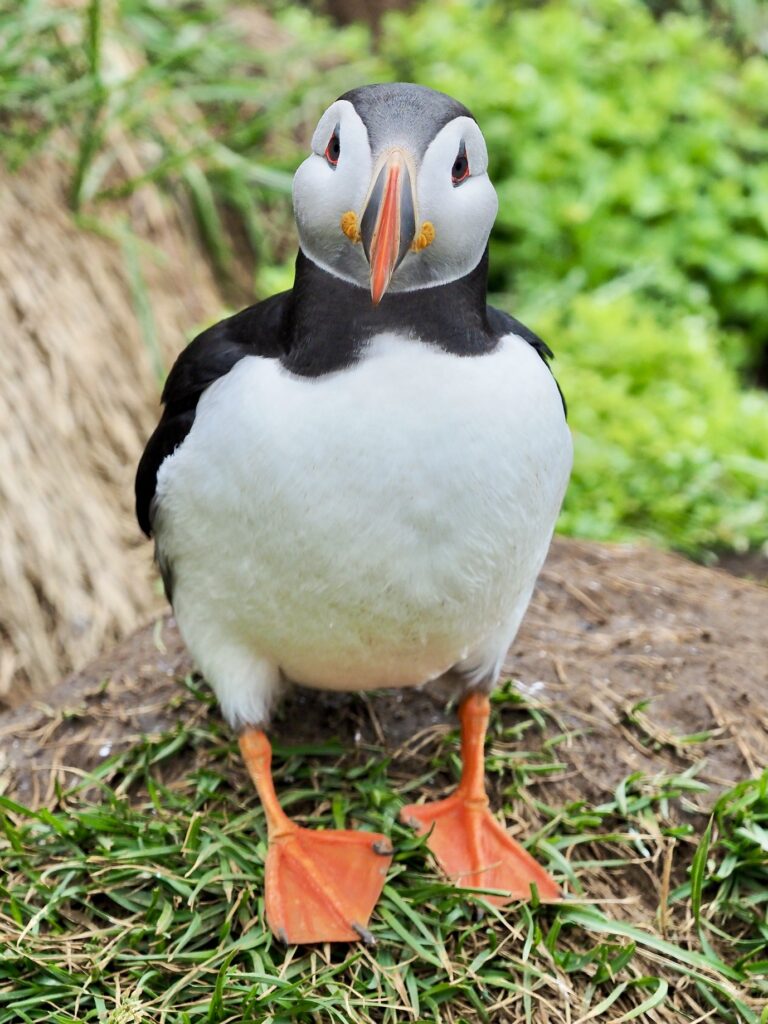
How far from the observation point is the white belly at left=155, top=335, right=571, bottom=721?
2402mm

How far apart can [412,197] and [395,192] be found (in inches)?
1.8

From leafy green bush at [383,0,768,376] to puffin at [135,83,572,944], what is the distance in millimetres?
4016

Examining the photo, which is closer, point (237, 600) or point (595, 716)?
point (237, 600)

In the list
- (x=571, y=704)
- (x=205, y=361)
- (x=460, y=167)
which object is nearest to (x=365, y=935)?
(x=571, y=704)

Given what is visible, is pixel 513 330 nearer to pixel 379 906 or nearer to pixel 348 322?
pixel 348 322

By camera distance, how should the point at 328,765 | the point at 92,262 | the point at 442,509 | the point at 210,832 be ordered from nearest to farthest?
1. the point at 442,509
2. the point at 210,832
3. the point at 328,765
4. the point at 92,262

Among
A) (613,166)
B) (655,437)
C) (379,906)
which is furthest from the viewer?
(613,166)

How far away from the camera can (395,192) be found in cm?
216

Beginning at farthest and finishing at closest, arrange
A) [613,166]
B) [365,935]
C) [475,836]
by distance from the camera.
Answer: [613,166] → [475,836] → [365,935]

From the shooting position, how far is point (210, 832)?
2.94 m

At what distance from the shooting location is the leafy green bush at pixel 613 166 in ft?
21.6

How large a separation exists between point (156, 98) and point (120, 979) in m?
4.45

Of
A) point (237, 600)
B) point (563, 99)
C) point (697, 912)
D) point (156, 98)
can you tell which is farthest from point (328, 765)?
point (563, 99)

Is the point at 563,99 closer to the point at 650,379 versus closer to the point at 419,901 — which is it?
the point at 650,379
